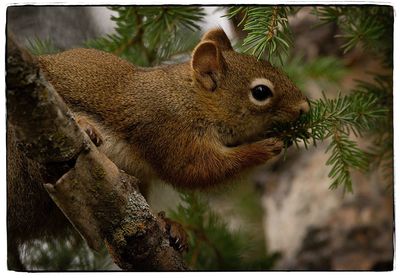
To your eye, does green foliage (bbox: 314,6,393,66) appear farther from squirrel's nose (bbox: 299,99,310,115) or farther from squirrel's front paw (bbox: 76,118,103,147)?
squirrel's front paw (bbox: 76,118,103,147)

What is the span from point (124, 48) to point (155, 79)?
0.89ft

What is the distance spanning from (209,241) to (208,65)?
606mm

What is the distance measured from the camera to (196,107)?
1.69 meters

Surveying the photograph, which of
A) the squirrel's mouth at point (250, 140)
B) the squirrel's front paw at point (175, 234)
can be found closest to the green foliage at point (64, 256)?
the squirrel's front paw at point (175, 234)

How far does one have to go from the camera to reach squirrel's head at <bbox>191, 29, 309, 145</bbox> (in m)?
1.62

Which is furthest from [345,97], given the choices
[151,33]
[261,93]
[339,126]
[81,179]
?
[81,179]

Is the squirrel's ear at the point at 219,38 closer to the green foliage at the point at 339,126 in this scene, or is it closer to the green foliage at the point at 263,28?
the green foliage at the point at 263,28

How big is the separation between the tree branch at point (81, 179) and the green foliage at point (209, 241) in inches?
12.3

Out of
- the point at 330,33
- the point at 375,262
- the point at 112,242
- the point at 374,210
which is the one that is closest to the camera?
the point at 112,242

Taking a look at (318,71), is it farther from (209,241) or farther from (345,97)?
(209,241)

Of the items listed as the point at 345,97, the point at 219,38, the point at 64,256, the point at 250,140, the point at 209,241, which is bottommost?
the point at 209,241

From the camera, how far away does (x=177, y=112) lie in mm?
1676
